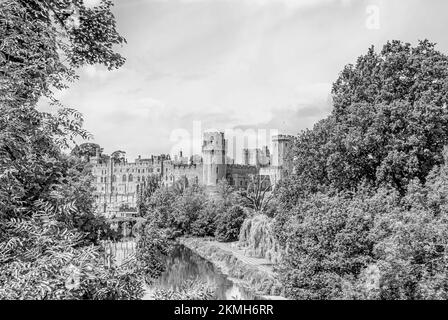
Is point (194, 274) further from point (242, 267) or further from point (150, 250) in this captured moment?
point (150, 250)

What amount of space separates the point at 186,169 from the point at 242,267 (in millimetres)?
65816

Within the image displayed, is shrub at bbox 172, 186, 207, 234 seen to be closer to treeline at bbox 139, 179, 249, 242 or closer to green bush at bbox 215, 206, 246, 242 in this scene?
treeline at bbox 139, 179, 249, 242

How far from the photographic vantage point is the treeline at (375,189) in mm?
11945

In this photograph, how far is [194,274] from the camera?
31.3 meters

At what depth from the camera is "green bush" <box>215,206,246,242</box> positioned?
43.2m

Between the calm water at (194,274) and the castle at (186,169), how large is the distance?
43296mm

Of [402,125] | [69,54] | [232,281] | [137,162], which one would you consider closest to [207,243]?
[232,281]

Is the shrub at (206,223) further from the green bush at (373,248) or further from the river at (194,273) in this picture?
the green bush at (373,248)

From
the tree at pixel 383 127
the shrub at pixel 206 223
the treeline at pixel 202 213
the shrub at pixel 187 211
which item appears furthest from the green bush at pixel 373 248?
the shrub at pixel 187 211

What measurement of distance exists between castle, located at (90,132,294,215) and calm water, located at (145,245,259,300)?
43296 mm

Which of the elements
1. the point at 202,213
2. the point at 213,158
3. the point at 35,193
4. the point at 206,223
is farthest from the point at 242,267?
the point at 213,158

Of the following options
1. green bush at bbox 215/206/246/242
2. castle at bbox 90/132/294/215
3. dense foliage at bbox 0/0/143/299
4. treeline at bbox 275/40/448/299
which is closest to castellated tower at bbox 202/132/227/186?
castle at bbox 90/132/294/215

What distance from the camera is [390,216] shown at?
1391 centimetres
